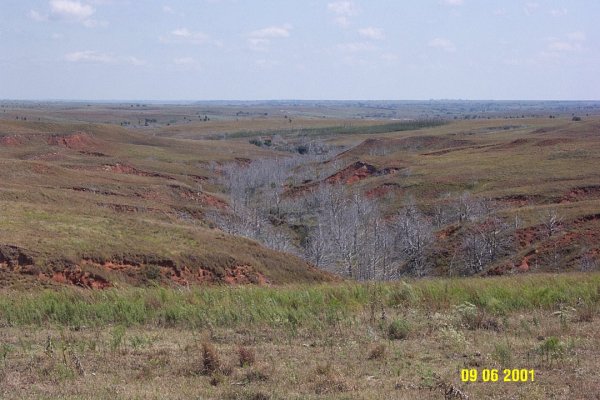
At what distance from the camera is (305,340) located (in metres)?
9.44

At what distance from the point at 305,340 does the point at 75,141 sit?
8232 centimetres

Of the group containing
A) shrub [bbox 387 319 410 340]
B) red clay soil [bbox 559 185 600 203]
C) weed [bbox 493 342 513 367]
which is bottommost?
red clay soil [bbox 559 185 600 203]

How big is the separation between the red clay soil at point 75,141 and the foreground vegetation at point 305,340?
7544 centimetres

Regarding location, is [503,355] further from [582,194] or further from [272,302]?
[582,194]

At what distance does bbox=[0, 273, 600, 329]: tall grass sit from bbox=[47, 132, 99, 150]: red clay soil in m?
74.9

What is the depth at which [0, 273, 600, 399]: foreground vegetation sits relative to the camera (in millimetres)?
7219

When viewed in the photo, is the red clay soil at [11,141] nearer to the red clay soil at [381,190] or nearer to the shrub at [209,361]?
the red clay soil at [381,190]

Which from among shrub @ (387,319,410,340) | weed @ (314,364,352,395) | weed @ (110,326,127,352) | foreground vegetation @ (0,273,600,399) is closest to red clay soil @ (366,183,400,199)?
foreground vegetation @ (0,273,600,399)

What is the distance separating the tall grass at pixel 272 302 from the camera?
1050 centimetres

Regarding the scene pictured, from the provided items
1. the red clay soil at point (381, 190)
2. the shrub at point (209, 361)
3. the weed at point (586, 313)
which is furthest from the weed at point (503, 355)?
the red clay soil at point (381, 190)

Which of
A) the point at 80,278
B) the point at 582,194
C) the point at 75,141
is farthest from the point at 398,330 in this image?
the point at 75,141

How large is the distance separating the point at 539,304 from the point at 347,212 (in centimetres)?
3714

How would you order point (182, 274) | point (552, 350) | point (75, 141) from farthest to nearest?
1. point (75, 141)
2. point (182, 274)
3. point (552, 350)

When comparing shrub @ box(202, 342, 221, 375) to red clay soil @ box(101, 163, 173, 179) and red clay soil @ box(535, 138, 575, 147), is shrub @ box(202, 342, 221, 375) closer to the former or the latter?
red clay soil @ box(101, 163, 173, 179)
